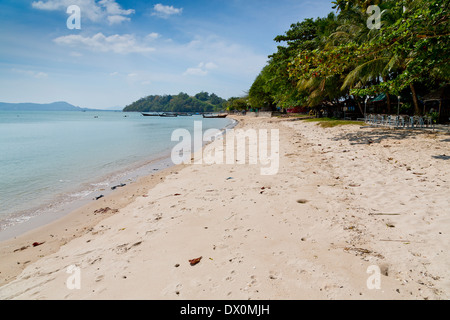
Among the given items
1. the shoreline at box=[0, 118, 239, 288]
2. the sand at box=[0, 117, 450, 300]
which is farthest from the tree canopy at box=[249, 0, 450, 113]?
the shoreline at box=[0, 118, 239, 288]

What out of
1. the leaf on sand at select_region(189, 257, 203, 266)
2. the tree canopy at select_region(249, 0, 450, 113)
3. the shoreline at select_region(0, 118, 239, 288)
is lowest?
the shoreline at select_region(0, 118, 239, 288)

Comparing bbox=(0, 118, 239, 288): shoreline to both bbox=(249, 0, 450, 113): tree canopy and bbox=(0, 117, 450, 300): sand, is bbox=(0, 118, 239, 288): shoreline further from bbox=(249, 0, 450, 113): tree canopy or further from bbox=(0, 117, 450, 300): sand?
bbox=(249, 0, 450, 113): tree canopy

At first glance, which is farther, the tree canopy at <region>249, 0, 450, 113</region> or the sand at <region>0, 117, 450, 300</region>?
the tree canopy at <region>249, 0, 450, 113</region>

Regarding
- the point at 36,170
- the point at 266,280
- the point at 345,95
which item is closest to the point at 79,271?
the point at 266,280

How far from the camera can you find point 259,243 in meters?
3.55

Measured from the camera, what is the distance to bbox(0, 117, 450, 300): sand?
8.74 feet

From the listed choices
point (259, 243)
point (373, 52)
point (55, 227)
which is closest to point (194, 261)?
point (259, 243)

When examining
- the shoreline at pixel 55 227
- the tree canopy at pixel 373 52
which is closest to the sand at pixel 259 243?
the shoreline at pixel 55 227

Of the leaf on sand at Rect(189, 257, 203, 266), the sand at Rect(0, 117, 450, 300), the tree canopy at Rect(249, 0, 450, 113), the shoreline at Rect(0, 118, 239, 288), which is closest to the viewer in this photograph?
the sand at Rect(0, 117, 450, 300)

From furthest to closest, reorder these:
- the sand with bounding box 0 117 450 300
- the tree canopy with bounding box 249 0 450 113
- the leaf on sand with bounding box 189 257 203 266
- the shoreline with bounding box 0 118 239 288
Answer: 1. the tree canopy with bounding box 249 0 450 113
2. the shoreline with bounding box 0 118 239 288
3. the leaf on sand with bounding box 189 257 203 266
4. the sand with bounding box 0 117 450 300

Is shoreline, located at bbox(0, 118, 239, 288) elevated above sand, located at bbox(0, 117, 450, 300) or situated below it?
below

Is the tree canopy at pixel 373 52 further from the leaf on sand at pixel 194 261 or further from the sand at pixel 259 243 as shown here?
the leaf on sand at pixel 194 261

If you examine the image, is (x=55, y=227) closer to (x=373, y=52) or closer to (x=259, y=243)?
(x=259, y=243)
